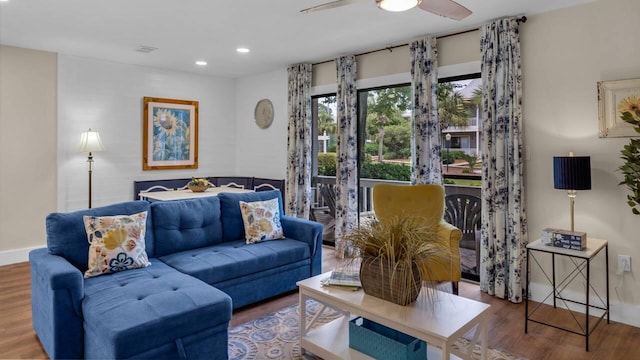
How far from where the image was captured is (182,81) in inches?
237

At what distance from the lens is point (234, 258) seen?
3229mm

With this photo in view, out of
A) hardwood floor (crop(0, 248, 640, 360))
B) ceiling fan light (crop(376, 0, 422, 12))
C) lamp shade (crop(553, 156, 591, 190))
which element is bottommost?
hardwood floor (crop(0, 248, 640, 360))

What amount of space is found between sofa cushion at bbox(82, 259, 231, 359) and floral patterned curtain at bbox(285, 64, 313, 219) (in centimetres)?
293

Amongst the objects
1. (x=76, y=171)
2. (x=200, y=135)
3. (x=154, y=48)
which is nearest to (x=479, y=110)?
(x=154, y=48)

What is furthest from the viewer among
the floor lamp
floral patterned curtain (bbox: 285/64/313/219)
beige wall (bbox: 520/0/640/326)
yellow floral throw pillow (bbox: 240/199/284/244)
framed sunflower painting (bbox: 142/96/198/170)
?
framed sunflower painting (bbox: 142/96/198/170)

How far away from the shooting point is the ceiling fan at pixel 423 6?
226 cm

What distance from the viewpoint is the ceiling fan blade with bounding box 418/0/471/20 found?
2.39 meters

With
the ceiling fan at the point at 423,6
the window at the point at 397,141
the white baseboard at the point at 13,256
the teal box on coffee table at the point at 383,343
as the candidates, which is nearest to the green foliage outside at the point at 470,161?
the window at the point at 397,141

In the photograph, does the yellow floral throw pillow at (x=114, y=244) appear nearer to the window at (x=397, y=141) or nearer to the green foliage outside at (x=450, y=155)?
the window at (x=397, y=141)

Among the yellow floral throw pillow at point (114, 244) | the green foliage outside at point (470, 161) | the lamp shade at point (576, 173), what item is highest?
the green foliage outside at point (470, 161)

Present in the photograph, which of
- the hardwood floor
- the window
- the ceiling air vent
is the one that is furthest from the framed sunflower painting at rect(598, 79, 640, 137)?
the ceiling air vent

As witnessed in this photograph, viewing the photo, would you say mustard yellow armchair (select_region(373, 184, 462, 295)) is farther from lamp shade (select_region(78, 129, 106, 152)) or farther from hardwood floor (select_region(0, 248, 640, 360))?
lamp shade (select_region(78, 129, 106, 152))

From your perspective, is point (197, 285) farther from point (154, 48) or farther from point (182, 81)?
point (182, 81)

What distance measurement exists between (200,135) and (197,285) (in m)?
4.16
